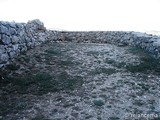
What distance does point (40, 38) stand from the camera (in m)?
22.0

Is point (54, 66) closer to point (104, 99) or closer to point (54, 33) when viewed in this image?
point (104, 99)

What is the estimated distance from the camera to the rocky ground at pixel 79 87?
397 inches

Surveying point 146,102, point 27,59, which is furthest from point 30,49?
point 146,102

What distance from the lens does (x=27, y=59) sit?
16062 millimetres

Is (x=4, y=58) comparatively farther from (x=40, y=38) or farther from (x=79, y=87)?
(x=40, y=38)

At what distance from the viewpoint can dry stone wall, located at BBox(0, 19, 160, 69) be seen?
14.6 m

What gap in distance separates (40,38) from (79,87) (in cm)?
1061

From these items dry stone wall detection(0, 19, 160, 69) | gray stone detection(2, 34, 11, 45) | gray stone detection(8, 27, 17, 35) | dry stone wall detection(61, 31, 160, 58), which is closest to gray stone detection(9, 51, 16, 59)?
dry stone wall detection(0, 19, 160, 69)

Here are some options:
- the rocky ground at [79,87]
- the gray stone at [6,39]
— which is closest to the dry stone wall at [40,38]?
the gray stone at [6,39]

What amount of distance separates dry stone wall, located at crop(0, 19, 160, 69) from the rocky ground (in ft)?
2.53

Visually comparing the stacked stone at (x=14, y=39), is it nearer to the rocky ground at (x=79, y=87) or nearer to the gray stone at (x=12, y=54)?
the gray stone at (x=12, y=54)

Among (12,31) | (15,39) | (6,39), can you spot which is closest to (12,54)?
(6,39)

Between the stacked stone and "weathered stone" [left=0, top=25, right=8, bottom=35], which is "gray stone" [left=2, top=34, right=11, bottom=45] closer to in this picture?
the stacked stone

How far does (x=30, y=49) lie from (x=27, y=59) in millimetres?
2883
